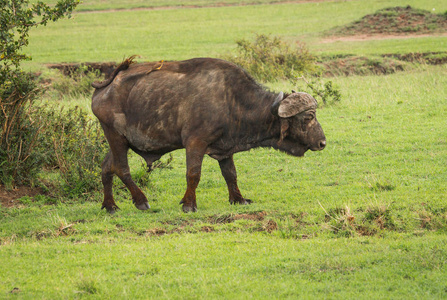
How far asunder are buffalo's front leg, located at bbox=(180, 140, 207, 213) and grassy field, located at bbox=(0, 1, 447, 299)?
0.17 m

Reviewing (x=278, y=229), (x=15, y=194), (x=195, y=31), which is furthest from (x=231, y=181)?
(x=195, y=31)

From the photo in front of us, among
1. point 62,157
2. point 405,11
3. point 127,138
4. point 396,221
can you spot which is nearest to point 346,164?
point 396,221

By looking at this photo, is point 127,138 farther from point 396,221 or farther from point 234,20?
point 234,20

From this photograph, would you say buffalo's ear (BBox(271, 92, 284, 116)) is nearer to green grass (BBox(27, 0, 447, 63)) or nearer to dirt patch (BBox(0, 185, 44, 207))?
dirt patch (BBox(0, 185, 44, 207))

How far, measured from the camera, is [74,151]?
37.0 ft

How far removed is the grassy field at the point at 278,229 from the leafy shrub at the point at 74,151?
291mm

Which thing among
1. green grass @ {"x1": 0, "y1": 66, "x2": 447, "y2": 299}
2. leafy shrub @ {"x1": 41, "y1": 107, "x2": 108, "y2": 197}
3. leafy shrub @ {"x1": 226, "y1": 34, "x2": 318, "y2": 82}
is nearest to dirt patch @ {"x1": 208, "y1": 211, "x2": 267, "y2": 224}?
green grass @ {"x1": 0, "y1": 66, "x2": 447, "y2": 299}

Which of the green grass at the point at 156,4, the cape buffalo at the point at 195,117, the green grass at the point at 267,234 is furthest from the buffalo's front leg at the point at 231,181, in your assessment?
the green grass at the point at 156,4

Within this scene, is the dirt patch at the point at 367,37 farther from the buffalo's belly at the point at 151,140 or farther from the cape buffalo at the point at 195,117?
the buffalo's belly at the point at 151,140

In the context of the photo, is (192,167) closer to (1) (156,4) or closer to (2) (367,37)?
(2) (367,37)

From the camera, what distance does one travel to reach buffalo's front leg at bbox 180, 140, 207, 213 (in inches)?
349

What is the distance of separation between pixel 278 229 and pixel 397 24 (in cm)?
2740

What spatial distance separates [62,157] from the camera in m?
10.8

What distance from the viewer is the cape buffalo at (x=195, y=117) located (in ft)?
29.1
